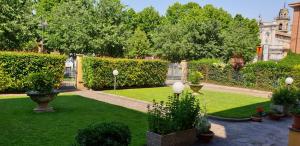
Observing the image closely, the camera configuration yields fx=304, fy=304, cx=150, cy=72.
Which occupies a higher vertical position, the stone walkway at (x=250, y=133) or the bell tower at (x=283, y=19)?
the bell tower at (x=283, y=19)

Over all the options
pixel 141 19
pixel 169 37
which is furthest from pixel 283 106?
pixel 141 19

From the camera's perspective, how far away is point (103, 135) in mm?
5406

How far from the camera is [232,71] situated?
2622 cm

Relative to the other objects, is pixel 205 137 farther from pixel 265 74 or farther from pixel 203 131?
pixel 265 74

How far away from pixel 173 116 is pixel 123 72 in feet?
42.1

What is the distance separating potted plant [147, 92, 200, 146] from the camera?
761cm

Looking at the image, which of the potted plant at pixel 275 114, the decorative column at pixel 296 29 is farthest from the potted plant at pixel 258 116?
the decorative column at pixel 296 29

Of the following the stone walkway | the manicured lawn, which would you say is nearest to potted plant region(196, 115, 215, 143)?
the stone walkway

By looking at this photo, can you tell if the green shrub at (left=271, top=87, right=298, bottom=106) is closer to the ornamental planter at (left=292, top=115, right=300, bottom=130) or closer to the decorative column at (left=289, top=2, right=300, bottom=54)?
the ornamental planter at (left=292, top=115, right=300, bottom=130)

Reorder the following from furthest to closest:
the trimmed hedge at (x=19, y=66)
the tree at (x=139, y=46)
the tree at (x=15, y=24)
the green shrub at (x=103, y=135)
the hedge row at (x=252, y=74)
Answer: the tree at (x=139, y=46) < the hedge row at (x=252, y=74) < the tree at (x=15, y=24) < the trimmed hedge at (x=19, y=66) < the green shrub at (x=103, y=135)

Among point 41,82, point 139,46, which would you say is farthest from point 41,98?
point 139,46

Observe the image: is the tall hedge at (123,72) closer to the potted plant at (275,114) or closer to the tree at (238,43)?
the potted plant at (275,114)

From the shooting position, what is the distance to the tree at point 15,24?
67.5 feet

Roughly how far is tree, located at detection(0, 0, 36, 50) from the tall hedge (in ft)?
17.8
